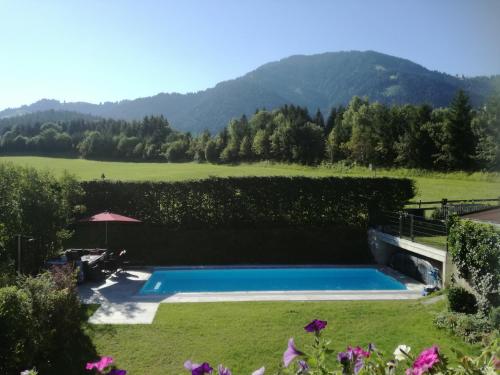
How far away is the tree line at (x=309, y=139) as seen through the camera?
1656 inches

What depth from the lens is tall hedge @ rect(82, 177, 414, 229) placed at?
60.1 feet

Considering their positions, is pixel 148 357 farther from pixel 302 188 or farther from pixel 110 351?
pixel 302 188

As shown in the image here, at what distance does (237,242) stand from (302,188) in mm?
3845

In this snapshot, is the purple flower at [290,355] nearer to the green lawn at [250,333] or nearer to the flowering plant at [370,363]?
the flowering plant at [370,363]

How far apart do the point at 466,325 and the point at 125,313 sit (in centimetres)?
822

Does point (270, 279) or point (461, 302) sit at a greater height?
point (461, 302)

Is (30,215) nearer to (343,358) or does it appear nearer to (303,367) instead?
(303,367)

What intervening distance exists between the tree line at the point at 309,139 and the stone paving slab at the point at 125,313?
9.45m

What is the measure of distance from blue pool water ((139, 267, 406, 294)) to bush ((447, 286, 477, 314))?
16.1 ft

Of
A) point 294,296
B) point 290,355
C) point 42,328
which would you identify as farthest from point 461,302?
point 290,355

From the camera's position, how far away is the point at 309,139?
7031 cm

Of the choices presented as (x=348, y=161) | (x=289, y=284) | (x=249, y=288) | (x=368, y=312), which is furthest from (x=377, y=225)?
(x=348, y=161)

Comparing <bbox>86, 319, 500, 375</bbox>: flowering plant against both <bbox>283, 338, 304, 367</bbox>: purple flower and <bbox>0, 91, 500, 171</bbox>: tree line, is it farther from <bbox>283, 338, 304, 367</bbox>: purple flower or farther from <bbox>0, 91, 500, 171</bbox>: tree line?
<bbox>0, 91, 500, 171</bbox>: tree line

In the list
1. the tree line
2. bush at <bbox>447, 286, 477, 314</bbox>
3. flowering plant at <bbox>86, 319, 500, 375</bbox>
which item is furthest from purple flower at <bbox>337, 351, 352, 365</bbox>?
bush at <bbox>447, 286, 477, 314</bbox>
